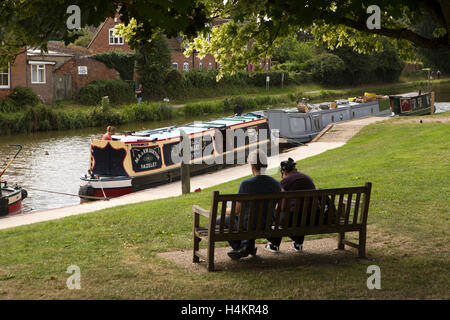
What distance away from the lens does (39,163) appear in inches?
991

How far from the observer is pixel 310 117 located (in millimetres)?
32406

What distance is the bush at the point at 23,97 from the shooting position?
1499 inches

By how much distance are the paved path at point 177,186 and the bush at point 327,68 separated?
109 feet

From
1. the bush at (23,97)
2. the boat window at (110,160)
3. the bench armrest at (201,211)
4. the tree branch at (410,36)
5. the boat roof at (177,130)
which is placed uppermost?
the tree branch at (410,36)

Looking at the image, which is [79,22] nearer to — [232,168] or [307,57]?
[232,168]

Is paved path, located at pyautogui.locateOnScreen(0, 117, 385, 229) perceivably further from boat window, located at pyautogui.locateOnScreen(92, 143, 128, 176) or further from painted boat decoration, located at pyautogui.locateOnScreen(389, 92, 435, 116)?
painted boat decoration, located at pyautogui.locateOnScreen(389, 92, 435, 116)

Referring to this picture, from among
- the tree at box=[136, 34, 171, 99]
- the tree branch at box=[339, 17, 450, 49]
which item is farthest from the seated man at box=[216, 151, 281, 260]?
the tree at box=[136, 34, 171, 99]

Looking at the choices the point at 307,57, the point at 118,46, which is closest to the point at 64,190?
the point at 118,46

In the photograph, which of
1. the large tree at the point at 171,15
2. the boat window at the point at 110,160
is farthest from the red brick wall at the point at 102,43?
the large tree at the point at 171,15

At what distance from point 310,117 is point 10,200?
19.2 meters

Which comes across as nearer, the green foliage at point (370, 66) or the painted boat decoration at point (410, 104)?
the painted boat decoration at point (410, 104)

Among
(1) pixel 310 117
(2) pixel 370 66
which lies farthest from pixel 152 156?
(2) pixel 370 66

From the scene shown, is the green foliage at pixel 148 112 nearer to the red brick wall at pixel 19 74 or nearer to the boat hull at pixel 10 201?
the red brick wall at pixel 19 74

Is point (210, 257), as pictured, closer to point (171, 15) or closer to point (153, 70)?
point (171, 15)
